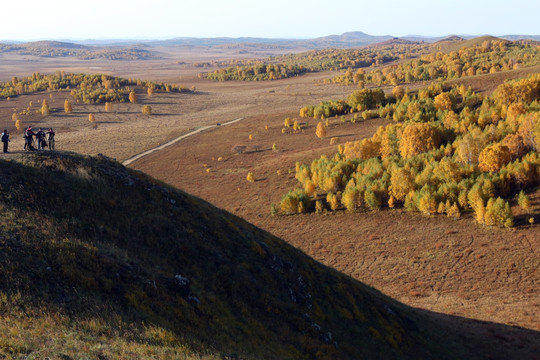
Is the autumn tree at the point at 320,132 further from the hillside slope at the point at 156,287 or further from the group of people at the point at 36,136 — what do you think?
the group of people at the point at 36,136

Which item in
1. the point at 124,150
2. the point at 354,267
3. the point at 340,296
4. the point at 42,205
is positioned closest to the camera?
the point at 42,205

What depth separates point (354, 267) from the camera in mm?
56688

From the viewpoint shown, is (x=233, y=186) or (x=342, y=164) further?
(x=233, y=186)


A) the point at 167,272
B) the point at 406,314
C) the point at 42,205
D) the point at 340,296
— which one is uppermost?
the point at 42,205

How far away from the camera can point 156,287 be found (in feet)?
64.1

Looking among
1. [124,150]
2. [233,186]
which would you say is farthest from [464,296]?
[124,150]

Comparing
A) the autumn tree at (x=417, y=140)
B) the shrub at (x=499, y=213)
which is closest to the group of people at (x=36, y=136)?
the shrub at (x=499, y=213)

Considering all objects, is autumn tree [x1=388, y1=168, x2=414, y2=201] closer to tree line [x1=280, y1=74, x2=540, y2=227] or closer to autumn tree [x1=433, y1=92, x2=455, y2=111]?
tree line [x1=280, y1=74, x2=540, y2=227]

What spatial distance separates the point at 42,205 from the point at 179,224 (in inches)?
347

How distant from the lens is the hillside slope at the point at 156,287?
50.6 feet

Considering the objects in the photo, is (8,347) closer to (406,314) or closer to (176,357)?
(176,357)

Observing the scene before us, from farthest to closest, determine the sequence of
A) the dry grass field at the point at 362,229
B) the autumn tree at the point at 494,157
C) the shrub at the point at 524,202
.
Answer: the autumn tree at the point at 494,157 < the shrub at the point at 524,202 < the dry grass field at the point at 362,229

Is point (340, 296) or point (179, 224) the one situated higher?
point (179, 224)

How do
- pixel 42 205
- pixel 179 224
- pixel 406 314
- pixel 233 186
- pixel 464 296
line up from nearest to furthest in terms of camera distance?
A: 1. pixel 42 205
2. pixel 179 224
3. pixel 406 314
4. pixel 464 296
5. pixel 233 186
